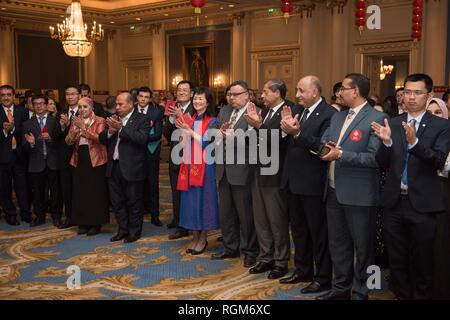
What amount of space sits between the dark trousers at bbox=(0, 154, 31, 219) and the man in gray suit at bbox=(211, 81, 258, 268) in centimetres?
276

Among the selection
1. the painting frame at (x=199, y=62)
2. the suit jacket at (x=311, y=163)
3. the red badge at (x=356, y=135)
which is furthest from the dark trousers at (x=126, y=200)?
the painting frame at (x=199, y=62)

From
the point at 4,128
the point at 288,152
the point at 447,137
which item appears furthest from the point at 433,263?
the point at 4,128

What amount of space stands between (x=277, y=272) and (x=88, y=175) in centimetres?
241

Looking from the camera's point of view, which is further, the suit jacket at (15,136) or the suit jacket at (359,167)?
the suit jacket at (15,136)

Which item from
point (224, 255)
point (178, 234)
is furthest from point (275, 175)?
point (178, 234)

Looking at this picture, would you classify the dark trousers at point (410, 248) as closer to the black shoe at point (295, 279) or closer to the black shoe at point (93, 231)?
the black shoe at point (295, 279)

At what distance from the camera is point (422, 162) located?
3.13m

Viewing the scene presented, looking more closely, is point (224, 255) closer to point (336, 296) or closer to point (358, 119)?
point (336, 296)

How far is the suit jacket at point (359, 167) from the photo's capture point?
10.6ft

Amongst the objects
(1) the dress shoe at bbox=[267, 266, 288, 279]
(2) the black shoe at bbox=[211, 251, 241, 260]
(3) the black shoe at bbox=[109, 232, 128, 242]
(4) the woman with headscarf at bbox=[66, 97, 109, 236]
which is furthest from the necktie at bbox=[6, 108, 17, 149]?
(1) the dress shoe at bbox=[267, 266, 288, 279]

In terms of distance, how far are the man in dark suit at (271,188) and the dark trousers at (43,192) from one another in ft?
9.02

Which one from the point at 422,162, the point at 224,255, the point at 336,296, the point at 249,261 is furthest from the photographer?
the point at 224,255

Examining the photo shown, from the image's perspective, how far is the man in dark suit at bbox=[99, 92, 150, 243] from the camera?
16.7 ft

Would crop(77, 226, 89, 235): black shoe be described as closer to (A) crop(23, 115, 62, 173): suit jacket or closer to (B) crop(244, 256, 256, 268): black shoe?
(A) crop(23, 115, 62, 173): suit jacket
